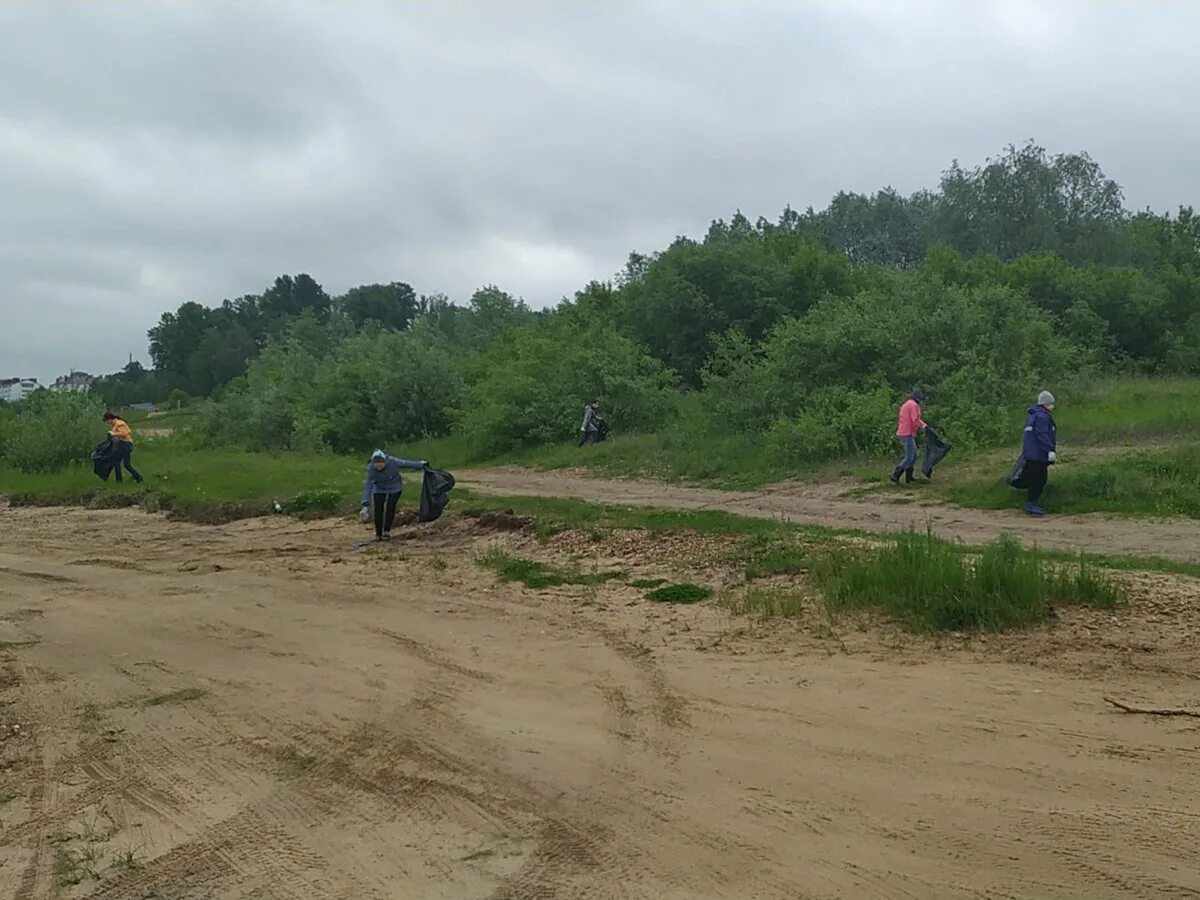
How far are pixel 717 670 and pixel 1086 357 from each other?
85.1 feet

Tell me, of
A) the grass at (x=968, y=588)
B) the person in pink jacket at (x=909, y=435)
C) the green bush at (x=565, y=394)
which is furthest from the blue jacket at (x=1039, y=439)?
the green bush at (x=565, y=394)

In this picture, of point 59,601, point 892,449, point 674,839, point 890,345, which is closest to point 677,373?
point 890,345

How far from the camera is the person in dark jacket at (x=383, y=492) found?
14.7 m

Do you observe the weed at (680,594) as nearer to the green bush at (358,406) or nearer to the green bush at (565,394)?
the green bush at (565,394)

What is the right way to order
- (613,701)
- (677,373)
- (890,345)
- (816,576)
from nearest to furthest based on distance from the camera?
(613,701) → (816,576) → (890,345) → (677,373)

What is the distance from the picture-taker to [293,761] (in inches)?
239

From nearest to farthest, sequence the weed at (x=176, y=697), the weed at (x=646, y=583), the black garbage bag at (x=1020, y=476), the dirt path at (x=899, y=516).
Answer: the weed at (x=176, y=697) < the weed at (x=646, y=583) < the dirt path at (x=899, y=516) < the black garbage bag at (x=1020, y=476)

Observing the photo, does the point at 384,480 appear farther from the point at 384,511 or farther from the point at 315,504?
the point at 315,504

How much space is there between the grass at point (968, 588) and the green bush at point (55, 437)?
24.3m

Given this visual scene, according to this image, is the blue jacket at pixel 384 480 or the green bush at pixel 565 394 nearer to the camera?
the blue jacket at pixel 384 480

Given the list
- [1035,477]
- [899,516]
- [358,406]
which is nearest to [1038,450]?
A: [1035,477]

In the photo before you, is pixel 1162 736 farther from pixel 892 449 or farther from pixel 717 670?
pixel 892 449

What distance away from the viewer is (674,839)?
4750 mm

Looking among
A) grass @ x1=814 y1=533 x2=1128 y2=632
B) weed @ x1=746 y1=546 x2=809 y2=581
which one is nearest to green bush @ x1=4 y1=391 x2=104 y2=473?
weed @ x1=746 y1=546 x2=809 y2=581
